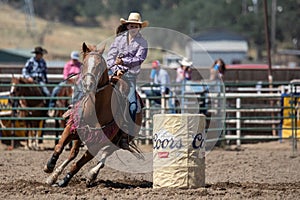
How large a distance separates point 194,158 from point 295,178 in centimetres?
226

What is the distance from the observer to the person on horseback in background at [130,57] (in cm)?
854

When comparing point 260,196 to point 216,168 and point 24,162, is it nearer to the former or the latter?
point 216,168

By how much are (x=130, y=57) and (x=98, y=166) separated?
54.4 inches

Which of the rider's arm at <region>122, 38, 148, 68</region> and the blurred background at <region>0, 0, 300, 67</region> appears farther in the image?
the blurred background at <region>0, 0, 300, 67</region>

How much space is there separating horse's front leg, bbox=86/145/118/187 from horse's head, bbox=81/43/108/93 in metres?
0.87

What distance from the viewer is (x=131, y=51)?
859cm

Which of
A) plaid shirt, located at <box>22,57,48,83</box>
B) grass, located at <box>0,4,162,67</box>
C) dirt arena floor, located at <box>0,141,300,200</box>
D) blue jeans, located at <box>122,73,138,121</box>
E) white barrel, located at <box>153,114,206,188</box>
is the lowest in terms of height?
dirt arena floor, located at <box>0,141,300,200</box>

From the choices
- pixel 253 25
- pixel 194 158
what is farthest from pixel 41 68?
pixel 253 25

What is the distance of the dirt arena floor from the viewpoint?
288 inches

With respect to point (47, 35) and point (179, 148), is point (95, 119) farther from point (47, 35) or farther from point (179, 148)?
point (47, 35)

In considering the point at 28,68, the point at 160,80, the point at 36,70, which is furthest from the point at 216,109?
the point at 28,68

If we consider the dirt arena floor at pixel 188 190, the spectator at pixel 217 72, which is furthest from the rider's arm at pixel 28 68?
the spectator at pixel 217 72

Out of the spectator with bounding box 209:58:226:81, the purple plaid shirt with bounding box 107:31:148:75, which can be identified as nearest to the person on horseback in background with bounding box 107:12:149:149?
the purple plaid shirt with bounding box 107:31:148:75

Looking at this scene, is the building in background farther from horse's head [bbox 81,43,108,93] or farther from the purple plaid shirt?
horse's head [bbox 81,43,108,93]
